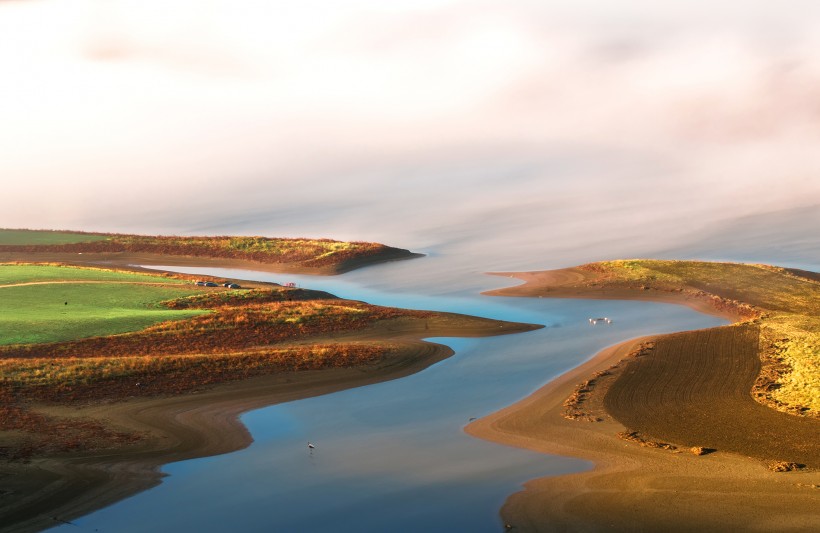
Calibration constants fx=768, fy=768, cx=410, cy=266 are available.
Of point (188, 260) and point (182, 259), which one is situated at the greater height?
point (182, 259)

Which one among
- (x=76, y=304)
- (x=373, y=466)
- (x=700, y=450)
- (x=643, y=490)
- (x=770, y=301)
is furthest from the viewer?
(x=770, y=301)

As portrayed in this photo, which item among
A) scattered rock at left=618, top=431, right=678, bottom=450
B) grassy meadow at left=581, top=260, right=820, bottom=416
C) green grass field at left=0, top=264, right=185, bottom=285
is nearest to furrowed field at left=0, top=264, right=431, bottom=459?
green grass field at left=0, top=264, right=185, bottom=285

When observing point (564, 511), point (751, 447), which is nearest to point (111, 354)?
point (564, 511)

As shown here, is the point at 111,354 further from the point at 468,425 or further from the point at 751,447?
the point at 751,447

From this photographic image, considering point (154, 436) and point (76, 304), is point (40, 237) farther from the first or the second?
point (154, 436)

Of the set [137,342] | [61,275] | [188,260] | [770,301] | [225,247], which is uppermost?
[225,247]

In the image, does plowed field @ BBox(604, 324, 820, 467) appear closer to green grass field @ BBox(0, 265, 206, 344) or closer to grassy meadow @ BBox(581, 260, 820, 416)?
grassy meadow @ BBox(581, 260, 820, 416)

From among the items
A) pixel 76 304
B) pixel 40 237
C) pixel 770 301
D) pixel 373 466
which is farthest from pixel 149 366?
pixel 40 237

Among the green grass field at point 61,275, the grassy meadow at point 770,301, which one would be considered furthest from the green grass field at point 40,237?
the grassy meadow at point 770,301

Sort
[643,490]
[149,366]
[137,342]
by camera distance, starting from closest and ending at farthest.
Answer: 1. [643,490]
2. [149,366]
3. [137,342]
